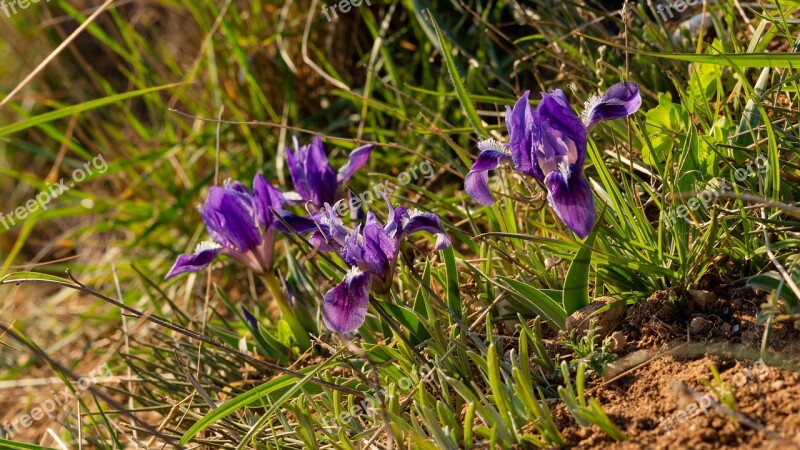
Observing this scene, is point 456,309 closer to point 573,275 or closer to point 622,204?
point 573,275

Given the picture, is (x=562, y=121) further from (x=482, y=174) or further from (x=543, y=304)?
(x=543, y=304)

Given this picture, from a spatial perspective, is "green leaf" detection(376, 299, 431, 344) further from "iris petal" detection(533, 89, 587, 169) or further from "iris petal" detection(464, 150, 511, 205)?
"iris petal" detection(533, 89, 587, 169)
